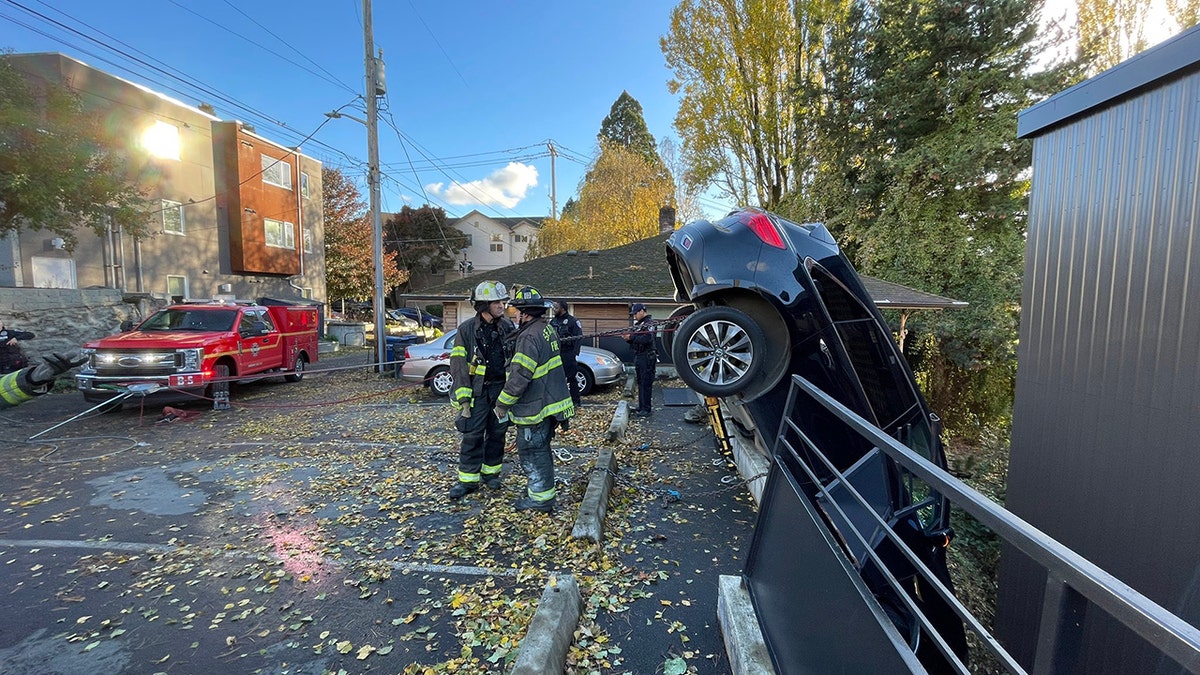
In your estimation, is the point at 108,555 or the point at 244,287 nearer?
the point at 108,555

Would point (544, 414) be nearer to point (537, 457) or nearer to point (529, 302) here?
point (537, 457)

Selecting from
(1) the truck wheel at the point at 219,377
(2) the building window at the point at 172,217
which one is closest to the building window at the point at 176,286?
(2) the building window at the point at 172,217

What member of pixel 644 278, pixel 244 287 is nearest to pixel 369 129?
pixel 644 278

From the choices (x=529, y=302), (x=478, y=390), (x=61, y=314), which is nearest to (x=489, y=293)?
(x=529, y=302)

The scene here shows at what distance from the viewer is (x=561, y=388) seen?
472cm

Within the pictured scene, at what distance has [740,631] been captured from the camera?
2.54m

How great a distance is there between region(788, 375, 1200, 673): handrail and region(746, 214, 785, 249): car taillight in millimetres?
2396

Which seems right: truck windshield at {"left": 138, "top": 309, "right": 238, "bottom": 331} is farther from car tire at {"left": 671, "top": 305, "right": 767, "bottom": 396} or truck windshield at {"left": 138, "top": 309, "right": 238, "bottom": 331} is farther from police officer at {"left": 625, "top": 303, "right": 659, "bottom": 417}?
car tire at {"left": 671, "top": 305, "right": 767, "bottom": 396}

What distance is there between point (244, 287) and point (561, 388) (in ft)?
72.1

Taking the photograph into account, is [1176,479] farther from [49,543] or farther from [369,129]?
[369,129]

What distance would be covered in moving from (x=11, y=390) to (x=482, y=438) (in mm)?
7030

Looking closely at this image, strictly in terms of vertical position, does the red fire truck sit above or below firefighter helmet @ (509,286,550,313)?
below

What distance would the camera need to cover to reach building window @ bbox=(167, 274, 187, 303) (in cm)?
1830


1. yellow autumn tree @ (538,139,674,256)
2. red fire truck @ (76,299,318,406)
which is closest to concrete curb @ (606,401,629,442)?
red fire truck @ (76,299,318,406)
